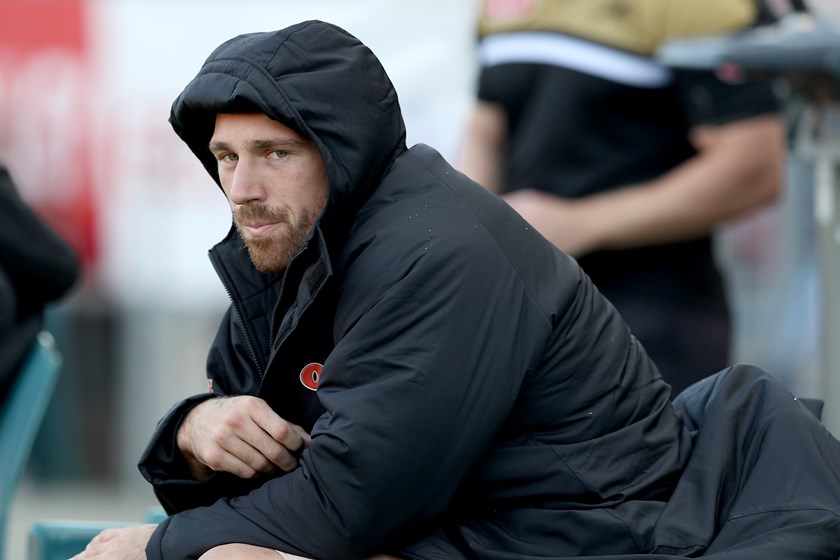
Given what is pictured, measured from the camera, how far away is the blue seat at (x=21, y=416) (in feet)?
10.4

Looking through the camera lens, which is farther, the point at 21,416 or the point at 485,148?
the point at 485,148

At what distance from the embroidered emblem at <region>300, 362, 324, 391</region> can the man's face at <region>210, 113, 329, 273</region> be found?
16 centimetres

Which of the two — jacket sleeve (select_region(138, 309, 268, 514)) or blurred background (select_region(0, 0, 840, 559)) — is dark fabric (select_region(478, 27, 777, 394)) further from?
blurred background (select_region(0, 0, 840, 559))

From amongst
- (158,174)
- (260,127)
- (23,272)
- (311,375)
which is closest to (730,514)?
(311,375)

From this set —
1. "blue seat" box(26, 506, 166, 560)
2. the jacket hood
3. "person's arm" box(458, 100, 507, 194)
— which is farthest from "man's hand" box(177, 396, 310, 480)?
"person's arm" box(458, 100, 507, 194)

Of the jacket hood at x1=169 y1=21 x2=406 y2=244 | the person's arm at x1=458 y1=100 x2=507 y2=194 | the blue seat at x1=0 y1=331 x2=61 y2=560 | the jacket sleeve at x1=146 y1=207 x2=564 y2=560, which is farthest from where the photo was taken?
the person's arm at x1=458 y1=100 x2=507 y2=194

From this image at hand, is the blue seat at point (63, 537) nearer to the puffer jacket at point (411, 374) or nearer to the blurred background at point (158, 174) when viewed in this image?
the puffer jacket at point (411, 374)

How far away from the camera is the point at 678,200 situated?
3.40 m

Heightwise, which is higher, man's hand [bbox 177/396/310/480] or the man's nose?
the man's nose

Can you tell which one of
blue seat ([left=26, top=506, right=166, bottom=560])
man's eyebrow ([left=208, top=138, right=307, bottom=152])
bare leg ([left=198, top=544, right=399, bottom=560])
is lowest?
blue seat ([left=26, top=506, right=166, bottom=560])

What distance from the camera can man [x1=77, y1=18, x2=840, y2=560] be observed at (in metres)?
2.12

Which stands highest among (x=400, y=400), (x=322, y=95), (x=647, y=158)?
(x=322, y=95)

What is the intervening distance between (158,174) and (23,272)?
2.68m

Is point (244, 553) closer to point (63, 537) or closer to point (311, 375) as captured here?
point (311, 375)
